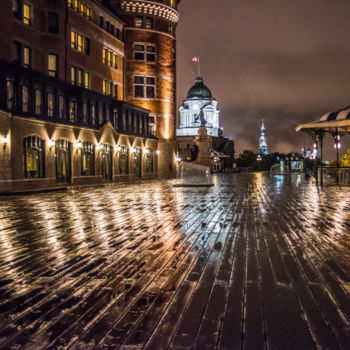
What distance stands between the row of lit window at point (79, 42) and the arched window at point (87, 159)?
30.6 feet

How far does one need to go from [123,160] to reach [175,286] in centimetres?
3903

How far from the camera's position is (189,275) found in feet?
19.8

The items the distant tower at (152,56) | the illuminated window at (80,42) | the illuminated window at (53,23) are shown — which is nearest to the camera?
the illuminated window at (53,23)

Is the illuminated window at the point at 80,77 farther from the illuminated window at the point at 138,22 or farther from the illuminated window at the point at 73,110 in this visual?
the illuminated window at the point at 138,22

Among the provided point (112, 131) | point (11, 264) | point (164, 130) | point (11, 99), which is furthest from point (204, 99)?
point (11, 264)

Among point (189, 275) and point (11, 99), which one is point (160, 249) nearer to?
point (189, 275)

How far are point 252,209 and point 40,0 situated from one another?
27.7 metres

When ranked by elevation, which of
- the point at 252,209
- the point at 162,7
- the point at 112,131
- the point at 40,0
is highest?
the point at 162,7

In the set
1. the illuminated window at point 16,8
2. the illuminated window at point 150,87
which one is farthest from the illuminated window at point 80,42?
the illuminated window at point 150,87

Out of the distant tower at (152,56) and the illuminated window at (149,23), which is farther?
the illuminated window at (149,23)

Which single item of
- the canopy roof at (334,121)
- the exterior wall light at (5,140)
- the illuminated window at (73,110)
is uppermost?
the illuminated window at (73,110)

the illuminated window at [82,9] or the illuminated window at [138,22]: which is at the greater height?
the illuminated window at [138,22]

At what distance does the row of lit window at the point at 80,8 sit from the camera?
37009 mm

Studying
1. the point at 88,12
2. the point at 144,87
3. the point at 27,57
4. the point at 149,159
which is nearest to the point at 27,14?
the point at 27,57
